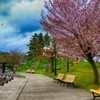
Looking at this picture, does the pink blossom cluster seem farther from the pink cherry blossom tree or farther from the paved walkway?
the paved walkway

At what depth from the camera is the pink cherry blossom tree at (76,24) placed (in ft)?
34.1

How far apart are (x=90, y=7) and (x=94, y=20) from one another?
115 centimetres

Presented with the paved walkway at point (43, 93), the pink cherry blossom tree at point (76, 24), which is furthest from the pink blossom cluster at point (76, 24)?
the paved walkway at point (43, 93)

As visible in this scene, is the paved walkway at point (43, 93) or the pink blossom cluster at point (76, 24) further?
the pink blossom cluster at point (76, 24)

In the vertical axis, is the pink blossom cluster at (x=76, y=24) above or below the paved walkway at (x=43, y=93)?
above

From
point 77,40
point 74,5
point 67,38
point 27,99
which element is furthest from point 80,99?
point 74,5

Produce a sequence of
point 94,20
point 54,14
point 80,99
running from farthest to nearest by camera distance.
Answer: point 54,14, point 94,20, point 80,99

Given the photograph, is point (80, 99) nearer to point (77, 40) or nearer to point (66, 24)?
point (77, 40)

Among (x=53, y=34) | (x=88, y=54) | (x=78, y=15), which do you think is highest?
(x=78, y=15)

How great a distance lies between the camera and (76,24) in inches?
430

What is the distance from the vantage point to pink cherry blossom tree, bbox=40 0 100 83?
10.4m

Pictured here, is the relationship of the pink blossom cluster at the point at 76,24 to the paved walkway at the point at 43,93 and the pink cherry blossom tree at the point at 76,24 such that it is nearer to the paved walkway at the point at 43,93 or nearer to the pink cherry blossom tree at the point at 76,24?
the pink cherry blossom tree at the point at 76,24

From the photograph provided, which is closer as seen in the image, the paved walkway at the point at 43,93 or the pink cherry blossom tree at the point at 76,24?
the paved walkway at the point at 43,93

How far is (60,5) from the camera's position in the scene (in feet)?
35.6
